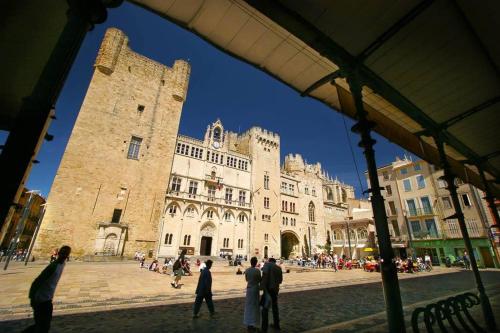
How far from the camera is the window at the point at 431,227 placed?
26902 millimetres

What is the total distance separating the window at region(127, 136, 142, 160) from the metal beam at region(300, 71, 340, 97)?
2722 centimetres

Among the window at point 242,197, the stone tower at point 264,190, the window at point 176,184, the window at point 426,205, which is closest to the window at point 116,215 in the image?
the window at point 176,184

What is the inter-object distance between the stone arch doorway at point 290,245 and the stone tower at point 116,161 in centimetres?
2329

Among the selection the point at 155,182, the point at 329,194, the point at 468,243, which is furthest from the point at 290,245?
the point at 468,243

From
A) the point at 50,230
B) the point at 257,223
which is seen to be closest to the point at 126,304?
the point at 50,230

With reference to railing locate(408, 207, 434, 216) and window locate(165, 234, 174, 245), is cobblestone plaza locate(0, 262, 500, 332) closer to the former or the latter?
window locate(165, 234, 174, 245)

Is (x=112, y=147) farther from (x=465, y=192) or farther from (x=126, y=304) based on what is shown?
(x=465, y=192)

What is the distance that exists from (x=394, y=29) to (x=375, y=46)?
30 cm

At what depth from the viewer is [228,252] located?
103 ft

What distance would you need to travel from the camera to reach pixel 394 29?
9.97 feet

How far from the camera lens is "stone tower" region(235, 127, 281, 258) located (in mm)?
34781

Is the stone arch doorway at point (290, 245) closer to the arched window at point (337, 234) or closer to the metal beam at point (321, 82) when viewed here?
the arched window at point (337, 234)

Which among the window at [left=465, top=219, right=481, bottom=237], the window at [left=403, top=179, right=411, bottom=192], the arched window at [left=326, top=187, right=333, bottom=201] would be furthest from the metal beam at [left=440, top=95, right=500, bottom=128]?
the arched window at [left=326, top=187, right=333, bottom=201]

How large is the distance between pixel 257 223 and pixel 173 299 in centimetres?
2754
